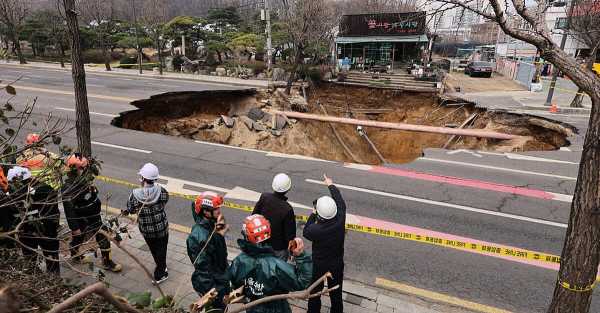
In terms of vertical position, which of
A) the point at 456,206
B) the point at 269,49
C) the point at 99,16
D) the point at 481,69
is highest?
the point at 99,16

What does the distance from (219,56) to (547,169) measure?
102 feet

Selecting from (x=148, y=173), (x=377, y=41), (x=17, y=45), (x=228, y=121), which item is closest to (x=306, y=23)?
(x=377, y=41)

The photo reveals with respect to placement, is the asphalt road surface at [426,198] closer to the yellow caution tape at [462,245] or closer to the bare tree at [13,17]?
the yellow caution tape at [462,245]

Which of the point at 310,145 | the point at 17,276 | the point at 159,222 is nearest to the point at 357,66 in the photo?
the point at 310,145

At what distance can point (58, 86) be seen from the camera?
2272 cm

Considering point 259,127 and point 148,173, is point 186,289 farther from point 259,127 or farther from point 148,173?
point 259,127

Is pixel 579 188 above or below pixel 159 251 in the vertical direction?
above

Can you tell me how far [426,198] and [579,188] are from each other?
5805 mm

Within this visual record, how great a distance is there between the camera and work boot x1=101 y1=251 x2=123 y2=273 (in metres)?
5.67

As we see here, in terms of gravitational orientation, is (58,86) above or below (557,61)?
below

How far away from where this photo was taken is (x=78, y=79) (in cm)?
668

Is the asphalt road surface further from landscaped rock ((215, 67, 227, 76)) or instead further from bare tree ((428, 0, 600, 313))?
landscaped rock ((215, 67, 227, 76))

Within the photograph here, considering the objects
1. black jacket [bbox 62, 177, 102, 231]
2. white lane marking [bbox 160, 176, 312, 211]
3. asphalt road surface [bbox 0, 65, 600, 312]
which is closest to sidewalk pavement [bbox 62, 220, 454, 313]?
asphalt road surface [bbox 0, 65, 600, 312]

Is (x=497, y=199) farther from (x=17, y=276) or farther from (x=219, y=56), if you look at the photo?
(x=219, y=56)
